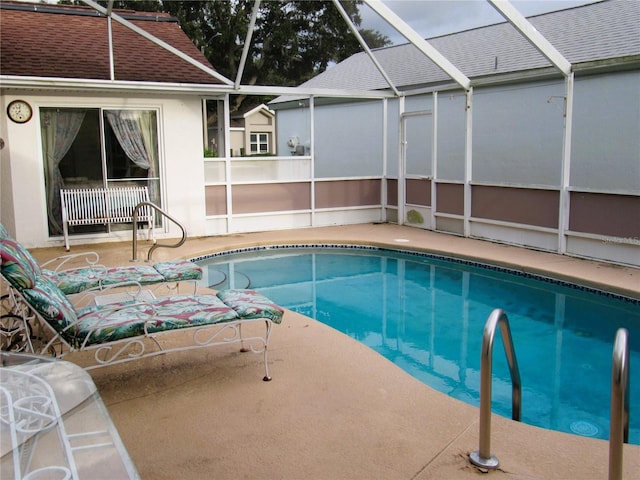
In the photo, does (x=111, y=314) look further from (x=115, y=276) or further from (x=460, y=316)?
(x=460, y=316)

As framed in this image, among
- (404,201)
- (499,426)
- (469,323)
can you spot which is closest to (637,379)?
(469,323)

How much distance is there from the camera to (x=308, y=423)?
3.12 metres

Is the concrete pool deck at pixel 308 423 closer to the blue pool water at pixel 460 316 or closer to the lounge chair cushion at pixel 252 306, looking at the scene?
the lounge chair cushion at pixel 252 306

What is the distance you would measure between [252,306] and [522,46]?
977 centimetres

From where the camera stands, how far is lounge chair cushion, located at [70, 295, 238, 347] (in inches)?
131

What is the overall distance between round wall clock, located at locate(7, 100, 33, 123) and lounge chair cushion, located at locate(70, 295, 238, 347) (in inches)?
226

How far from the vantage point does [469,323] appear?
239 inches

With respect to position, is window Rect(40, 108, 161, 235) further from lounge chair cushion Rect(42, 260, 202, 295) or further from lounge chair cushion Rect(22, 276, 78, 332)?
lounge chair cushion Rect(22, 276, 78, 332)

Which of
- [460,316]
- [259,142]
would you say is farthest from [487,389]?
[259,142]

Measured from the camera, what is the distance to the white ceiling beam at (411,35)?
7.64m

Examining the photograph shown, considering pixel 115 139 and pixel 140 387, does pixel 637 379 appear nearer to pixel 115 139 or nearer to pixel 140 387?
pixel 140 387

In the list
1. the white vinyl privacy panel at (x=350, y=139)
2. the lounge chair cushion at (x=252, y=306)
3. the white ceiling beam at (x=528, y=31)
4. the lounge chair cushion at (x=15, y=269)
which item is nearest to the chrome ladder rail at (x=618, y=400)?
the lounge chair cushion at (x=252, y=306)

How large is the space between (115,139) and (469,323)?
20.5 ft

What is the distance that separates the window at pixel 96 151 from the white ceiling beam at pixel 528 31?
5532 millimetres
